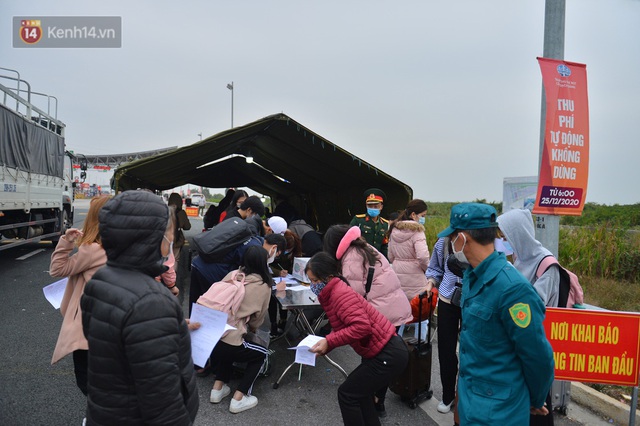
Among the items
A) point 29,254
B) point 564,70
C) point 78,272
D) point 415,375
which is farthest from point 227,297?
point 29,254

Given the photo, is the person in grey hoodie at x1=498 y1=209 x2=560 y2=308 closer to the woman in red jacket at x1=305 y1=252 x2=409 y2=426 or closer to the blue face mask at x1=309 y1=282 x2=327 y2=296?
the woman in red jacket at x1=305 y1=252 x2=409 y2=426

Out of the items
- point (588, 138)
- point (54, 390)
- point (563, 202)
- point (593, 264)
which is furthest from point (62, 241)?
point (593, 264)

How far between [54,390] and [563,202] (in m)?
4.81

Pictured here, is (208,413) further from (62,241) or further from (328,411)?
(62,241)

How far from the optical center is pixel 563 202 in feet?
11.6

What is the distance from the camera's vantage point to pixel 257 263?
358cm

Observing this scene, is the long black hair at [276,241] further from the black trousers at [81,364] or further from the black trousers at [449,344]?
the black trousers at [81,364]

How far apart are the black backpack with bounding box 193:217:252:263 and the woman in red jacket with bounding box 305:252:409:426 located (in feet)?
5.03

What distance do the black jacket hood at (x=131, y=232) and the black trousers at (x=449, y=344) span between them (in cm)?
259

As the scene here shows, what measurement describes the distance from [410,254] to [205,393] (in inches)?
103

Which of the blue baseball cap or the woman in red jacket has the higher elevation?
the blue baseball cap

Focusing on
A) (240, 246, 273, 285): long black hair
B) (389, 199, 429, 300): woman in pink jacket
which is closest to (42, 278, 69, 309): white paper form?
(240, 246, 273, 285): long black hair

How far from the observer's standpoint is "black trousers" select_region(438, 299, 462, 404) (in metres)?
3.38

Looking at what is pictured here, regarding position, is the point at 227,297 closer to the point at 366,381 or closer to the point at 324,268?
the point at 324,268
